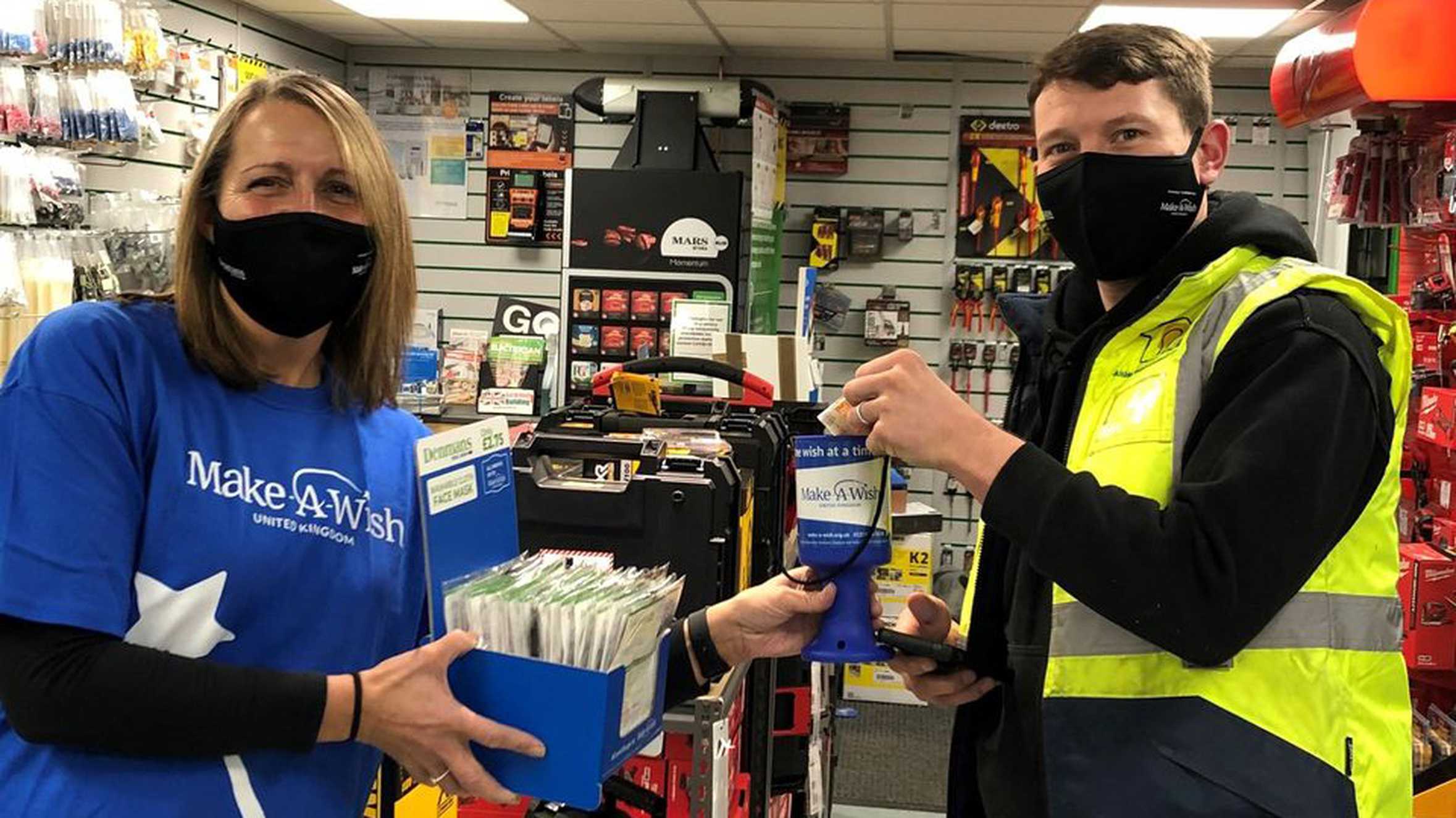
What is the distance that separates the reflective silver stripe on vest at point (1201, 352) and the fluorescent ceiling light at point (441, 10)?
5.67 meters

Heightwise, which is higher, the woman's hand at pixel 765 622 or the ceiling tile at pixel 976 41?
the ceiling tile at pixel 976 41

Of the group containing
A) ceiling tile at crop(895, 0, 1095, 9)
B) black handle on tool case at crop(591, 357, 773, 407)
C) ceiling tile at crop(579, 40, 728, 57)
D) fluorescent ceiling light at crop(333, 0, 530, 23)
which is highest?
ceiling tile at crop(579, 40, 728, 57)

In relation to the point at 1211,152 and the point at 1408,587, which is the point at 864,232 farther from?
the point at 1211,152

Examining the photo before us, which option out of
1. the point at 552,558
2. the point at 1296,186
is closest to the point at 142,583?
the point at 552,558

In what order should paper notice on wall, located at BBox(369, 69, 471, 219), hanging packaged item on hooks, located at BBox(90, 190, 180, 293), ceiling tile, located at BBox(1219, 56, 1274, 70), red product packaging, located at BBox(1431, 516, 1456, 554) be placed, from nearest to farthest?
red product packaging, located at BBox(1431, 516, 1456, 554), hanging packaged item on hooks, located at BBox(90, 190, 180, 293), ceiling tile, located at BBox(1219, 56, 1274, 70), paper notice on wall, located at BBox(369, 69, 471, 219)

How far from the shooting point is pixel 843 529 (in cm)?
160

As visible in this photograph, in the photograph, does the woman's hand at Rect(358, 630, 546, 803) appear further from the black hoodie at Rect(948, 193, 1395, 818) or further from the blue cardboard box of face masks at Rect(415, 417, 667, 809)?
the black hoodie at Rect(948, 193, 1395, 818)

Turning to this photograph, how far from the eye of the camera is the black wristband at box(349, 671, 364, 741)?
1285mm

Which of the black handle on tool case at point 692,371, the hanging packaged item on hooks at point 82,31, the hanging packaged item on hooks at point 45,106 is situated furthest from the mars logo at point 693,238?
the black handle on tool case at point 692,371

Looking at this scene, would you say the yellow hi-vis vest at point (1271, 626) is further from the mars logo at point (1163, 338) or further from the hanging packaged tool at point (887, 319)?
the hanging packaged tool at point (887, 319)

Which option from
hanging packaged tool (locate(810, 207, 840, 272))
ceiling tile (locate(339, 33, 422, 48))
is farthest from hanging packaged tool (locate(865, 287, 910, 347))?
ceiling tile (locate(339, 33, 422, 48))

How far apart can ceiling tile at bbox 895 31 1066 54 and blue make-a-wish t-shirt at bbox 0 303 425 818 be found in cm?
605

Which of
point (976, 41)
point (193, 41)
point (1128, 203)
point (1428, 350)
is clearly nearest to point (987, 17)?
point (976, 41)

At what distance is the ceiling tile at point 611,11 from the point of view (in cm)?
645
